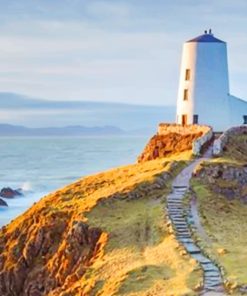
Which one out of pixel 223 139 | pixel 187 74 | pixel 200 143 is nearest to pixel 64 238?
pixel 200 143

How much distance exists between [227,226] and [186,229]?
8.23ft

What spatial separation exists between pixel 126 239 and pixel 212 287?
6.49 meters

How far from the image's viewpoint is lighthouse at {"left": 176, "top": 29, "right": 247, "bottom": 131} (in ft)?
178

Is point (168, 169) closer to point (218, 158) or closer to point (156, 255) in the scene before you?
point (218, 158)

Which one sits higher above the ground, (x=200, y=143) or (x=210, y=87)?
(x=210, y=87)

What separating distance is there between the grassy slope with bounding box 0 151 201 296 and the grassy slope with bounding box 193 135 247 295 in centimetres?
132

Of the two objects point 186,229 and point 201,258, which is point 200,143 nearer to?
point 186,229

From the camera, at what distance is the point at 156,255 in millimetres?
30422

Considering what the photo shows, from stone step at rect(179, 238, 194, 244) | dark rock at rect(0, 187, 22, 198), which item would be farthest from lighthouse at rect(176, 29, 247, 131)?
dark rock at rect(0, 187, 22, 198)

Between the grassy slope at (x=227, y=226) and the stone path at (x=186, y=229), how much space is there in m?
0.41

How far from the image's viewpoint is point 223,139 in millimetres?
45188

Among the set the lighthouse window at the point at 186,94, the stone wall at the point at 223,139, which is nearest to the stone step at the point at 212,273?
the stone wall at the point at 223,139

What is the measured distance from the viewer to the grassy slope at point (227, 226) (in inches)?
1128

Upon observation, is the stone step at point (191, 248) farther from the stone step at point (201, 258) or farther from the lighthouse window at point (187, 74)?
the lighthouse window at point (187, 74)
